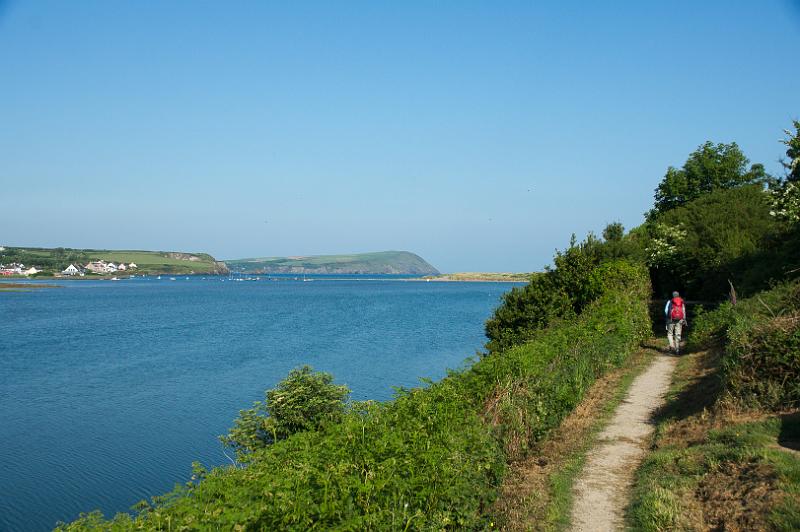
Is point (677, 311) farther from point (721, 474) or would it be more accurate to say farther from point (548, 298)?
point (721, 474)

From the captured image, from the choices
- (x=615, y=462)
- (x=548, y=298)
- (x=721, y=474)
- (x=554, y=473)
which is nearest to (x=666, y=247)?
(x=548, y=298)

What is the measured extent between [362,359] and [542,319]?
62.1 ft

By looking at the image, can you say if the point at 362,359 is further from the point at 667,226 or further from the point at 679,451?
the point at 679,451

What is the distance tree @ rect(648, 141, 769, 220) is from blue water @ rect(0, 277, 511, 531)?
21466 mm

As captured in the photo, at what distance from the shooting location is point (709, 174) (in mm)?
50812

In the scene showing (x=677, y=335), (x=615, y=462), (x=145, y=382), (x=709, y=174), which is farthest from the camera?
(x=709, y=174)

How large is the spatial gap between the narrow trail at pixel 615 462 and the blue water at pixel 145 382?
1301cm

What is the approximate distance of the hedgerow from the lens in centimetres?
527

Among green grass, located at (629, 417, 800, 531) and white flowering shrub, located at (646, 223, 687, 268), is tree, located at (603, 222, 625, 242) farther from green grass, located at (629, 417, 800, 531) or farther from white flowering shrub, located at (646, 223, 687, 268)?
green grass, located at (629, 417, 800, 531)

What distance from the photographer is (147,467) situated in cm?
1997

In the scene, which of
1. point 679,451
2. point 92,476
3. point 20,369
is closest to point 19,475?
point 92,476

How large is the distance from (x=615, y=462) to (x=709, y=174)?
156ft

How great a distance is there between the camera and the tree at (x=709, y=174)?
5044 centimetres

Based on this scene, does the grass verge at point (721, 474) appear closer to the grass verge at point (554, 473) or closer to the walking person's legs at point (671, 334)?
the grass verge at point (554, 473)
